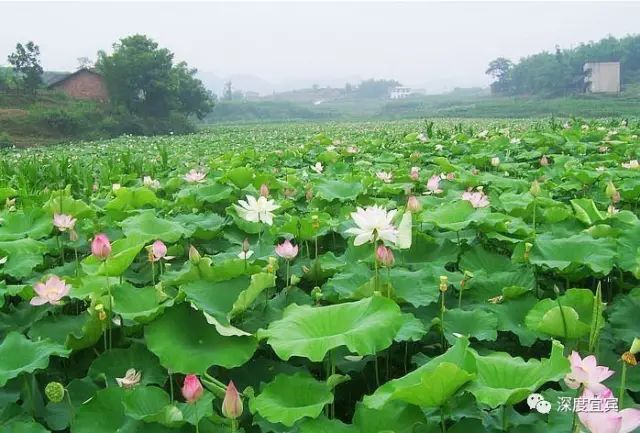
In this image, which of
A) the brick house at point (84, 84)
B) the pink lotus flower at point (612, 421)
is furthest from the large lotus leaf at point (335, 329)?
the brick house at point (84, 84)

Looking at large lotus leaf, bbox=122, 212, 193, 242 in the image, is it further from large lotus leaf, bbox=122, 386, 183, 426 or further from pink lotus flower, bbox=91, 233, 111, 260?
large lotus leaf, bbox=122, 386, 183, 426

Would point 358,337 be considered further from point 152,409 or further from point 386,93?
point 386,93

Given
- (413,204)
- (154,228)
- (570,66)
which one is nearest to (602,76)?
(570,66)

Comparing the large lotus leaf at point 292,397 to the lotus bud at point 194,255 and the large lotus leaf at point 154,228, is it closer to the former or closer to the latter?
the lotus bud at point 194,255

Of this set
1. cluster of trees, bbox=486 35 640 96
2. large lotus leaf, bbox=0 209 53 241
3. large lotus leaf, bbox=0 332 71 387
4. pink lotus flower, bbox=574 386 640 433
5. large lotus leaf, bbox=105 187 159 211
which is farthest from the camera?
cluster of trees, bbox=486 35 640 96

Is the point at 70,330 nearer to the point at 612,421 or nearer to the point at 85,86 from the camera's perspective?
the point at 612,421

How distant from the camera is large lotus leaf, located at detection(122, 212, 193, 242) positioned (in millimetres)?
1721

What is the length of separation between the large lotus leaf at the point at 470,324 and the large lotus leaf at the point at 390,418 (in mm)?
280

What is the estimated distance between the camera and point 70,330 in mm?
1253

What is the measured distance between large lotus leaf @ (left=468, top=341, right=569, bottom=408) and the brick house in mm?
34995

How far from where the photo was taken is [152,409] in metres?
0.97

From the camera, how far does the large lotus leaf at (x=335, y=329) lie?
0.97 m

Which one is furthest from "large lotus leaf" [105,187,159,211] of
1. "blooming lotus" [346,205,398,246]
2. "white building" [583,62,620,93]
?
"white building" [583,62,620,93]

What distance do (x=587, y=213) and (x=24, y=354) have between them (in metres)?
1.53
